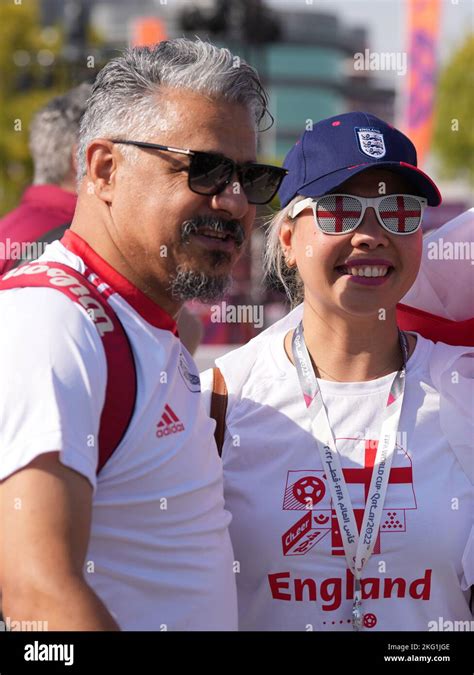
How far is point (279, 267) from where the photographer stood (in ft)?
10.4

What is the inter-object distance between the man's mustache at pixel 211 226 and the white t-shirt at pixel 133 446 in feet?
0.62

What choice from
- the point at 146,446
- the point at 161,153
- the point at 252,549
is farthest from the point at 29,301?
the point at 252,549

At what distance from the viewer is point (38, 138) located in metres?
4.86

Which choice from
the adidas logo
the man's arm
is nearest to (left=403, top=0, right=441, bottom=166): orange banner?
the adidas logo

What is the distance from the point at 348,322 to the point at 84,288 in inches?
40.3

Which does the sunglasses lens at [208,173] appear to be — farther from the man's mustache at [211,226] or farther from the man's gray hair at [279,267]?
the man's gray hair at [279,267]

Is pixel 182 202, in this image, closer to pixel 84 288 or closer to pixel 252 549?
pixel 84 288

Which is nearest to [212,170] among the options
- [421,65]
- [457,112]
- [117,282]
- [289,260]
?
[117,282]

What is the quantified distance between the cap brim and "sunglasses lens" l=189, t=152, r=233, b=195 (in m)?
0.49

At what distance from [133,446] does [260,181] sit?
2.76 feet

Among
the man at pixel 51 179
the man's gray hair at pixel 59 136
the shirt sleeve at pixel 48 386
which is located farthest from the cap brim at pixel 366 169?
the man's gray hair at pixel 59 136

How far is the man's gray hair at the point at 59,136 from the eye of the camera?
15.3 ft
